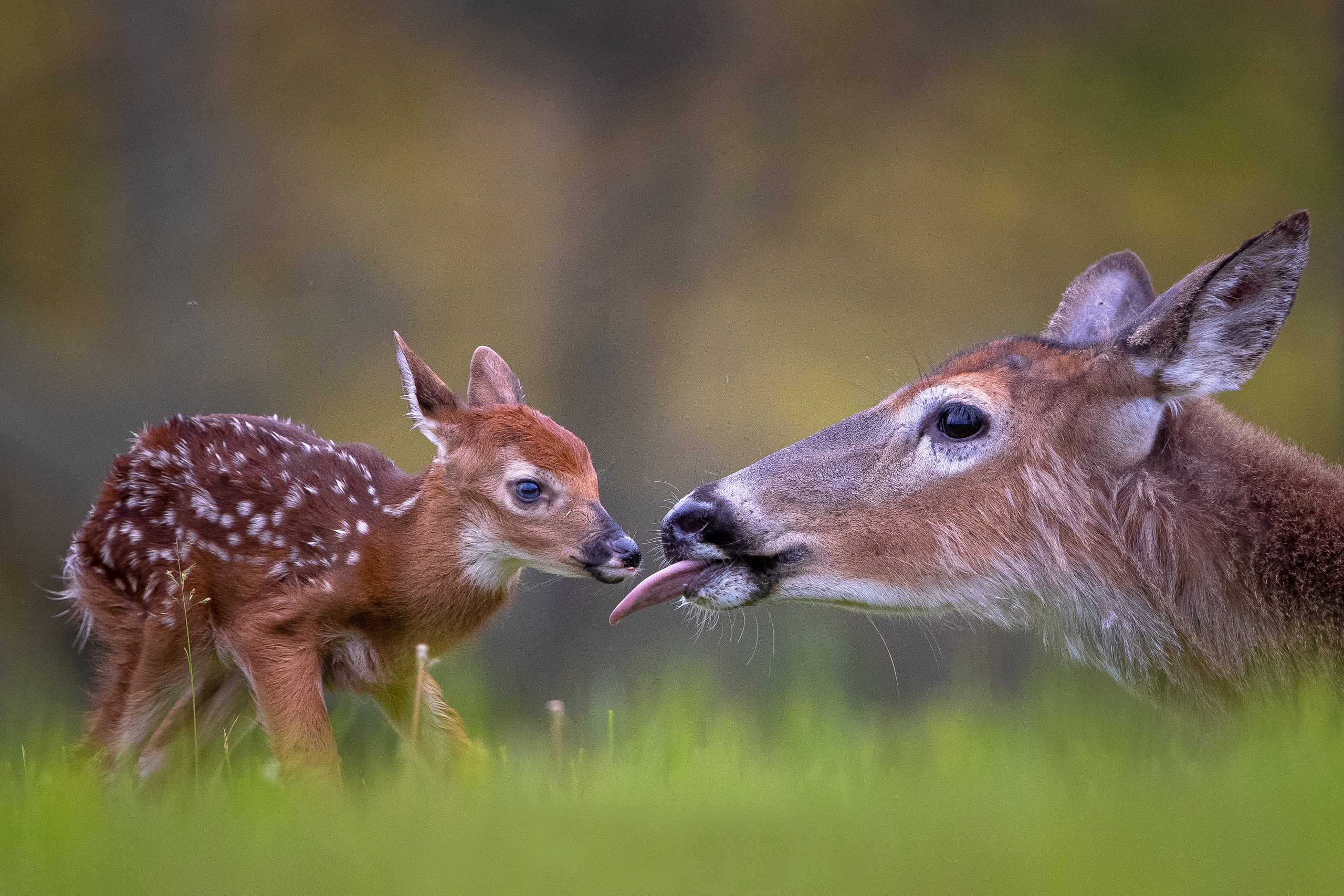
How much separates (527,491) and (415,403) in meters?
0.47

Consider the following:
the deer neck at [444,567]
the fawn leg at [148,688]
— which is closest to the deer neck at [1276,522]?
the deer neck at [444,567]

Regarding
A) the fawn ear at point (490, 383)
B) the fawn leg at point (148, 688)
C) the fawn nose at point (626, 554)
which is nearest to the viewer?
the fawn leg at point (148, 688)

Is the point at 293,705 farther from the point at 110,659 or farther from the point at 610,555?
the point at 610,555

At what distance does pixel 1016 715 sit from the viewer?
429 cm

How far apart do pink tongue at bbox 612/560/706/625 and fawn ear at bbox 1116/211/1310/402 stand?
1254 mm

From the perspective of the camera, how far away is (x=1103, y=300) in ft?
14.3

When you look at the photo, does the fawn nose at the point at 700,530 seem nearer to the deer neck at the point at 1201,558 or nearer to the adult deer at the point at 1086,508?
the adult deer at the point at 1086,508

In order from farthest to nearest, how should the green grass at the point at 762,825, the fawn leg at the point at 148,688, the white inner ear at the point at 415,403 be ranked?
the white inner ear at the point at 415,403, the fawn leg at the point at 148,688, the green grass at the point at 762,825

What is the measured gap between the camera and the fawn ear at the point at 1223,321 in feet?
10.8

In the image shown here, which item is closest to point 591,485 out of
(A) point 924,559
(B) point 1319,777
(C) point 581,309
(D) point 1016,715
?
(A) point 924,559

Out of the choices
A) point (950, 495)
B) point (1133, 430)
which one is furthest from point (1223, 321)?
point (950, 495)

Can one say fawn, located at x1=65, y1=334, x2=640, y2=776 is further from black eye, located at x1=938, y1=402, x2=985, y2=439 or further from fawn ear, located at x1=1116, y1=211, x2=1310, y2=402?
fawn ear, located at x1=1116, y1=211, x2=1310, y2=402

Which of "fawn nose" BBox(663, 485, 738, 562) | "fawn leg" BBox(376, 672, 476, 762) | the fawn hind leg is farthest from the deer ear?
the fawn hind leg

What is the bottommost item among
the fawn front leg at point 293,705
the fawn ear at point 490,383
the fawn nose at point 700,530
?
the fawn front leg at point 293,705
